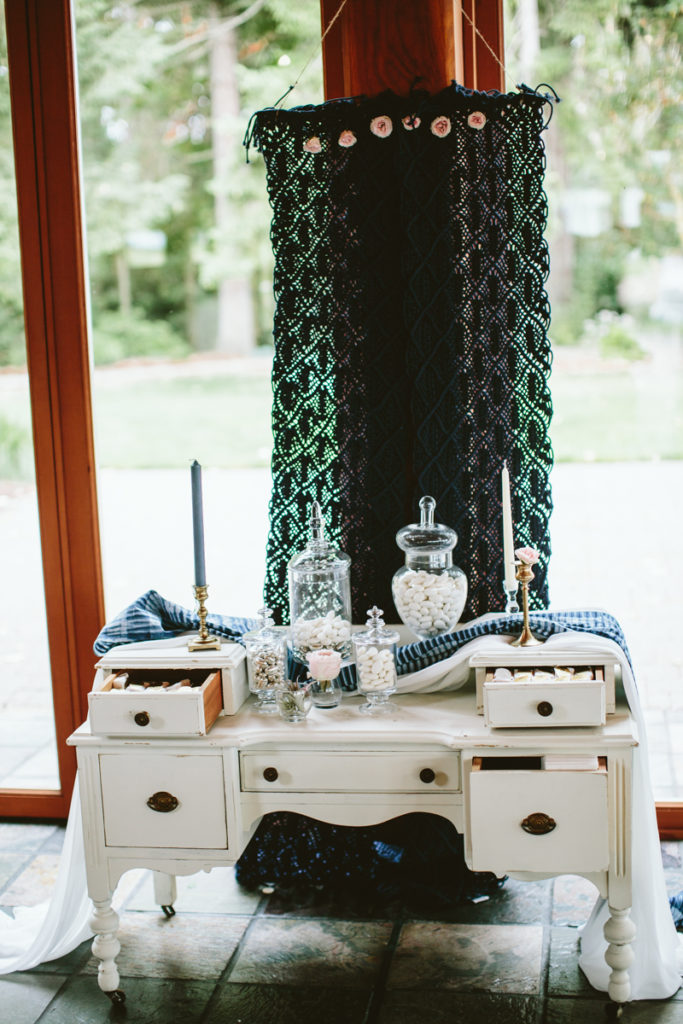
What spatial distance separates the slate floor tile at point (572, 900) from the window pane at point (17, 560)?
148 centimetres

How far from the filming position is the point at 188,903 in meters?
2.55

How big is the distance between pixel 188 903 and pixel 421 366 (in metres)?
1.46

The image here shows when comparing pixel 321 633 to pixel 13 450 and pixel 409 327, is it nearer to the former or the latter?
pixel 409 327

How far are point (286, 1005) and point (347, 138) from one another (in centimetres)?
191

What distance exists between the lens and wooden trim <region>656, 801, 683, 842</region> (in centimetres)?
271

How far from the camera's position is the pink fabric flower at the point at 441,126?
221 cm

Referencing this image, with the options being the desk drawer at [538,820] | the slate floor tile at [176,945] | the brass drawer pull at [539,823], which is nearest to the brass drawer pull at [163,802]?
the slate floor tile at [176,945]

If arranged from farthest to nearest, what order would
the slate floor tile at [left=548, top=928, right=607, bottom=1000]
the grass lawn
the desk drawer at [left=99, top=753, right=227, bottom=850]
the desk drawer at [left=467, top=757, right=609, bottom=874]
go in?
the grass lawn → the slate floor tile at [left=548, top=928, right=607, bottom=1000] → the desk drawer at [left=99, top=753, right=227, bottom=850] → the desk drawer at [left=467, top=757, right=609, bottom=874]

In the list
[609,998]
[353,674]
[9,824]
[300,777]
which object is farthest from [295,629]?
[9,824]

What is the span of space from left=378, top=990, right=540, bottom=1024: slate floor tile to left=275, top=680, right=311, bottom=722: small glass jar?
2.13 feet

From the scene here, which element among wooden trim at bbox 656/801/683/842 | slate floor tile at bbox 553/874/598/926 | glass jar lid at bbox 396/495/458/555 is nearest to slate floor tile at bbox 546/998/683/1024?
slate floor tile at bbox 553/874/598/926

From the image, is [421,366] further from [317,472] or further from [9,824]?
[9,824]

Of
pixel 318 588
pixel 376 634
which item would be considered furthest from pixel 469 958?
pixel 318 588

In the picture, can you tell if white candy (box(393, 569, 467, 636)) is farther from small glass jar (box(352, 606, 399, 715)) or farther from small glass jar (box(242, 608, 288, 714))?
small glass jar (box(242, 608, 288, 714))
